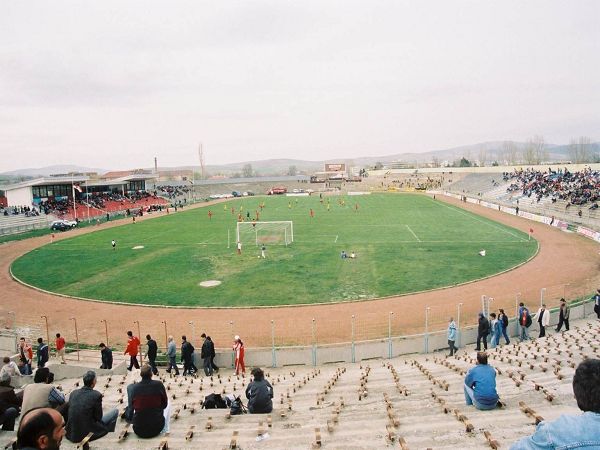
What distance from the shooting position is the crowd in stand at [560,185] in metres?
56.1

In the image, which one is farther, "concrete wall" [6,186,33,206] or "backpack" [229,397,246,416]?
"concrete wall" [6,186,33,206]

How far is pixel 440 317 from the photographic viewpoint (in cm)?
2184

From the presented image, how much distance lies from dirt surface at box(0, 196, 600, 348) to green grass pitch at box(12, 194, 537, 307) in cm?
135

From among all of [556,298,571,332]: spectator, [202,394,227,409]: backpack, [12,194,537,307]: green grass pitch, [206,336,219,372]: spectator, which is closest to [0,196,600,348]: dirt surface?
[12,194,537,307]: green grass pitch

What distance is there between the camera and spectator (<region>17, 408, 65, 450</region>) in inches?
149

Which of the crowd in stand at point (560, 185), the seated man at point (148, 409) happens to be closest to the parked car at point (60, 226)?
the seated man at point (148, 409)

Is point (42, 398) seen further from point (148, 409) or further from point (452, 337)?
point (452, 337)

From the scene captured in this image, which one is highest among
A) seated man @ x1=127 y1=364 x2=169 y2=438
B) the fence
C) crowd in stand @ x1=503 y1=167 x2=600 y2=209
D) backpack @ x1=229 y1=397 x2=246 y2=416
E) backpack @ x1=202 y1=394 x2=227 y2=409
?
crowd in stand @ x1=503 y1=167 x2=600 y2=209

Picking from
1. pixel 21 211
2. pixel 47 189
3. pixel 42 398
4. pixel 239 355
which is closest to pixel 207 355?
pixel 239 355

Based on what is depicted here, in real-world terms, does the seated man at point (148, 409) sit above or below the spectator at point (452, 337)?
above

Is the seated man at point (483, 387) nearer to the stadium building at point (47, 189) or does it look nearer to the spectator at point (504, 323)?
the spectator at point (504, 323)

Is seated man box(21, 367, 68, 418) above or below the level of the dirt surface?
above

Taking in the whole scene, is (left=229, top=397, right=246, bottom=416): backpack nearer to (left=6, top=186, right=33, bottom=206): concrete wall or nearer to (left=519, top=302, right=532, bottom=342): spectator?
(left=519, top=302, right=532, bottom=342): spectator

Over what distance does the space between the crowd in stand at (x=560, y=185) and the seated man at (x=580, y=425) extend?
5565cm
